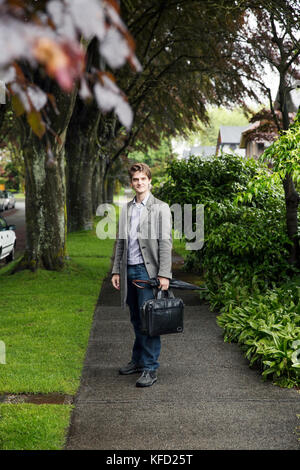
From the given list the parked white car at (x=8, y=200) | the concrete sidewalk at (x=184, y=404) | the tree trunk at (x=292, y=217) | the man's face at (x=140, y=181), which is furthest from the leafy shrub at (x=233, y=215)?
the parked white car at (x=8, y=200)

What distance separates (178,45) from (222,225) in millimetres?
11035

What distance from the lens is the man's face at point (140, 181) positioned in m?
5.18

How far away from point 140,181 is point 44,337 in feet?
9.67

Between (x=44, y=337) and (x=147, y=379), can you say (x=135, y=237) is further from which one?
(x=44, y=337)

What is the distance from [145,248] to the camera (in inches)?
209

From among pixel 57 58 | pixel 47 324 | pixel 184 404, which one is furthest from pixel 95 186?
pixel 57 58

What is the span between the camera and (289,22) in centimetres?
990

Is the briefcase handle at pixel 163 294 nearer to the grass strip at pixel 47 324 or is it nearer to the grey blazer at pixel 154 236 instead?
the grey blazer at pixel 154 236

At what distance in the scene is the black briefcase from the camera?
509 cm

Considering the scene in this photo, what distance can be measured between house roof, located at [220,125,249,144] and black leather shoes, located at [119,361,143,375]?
A: 2901 inches

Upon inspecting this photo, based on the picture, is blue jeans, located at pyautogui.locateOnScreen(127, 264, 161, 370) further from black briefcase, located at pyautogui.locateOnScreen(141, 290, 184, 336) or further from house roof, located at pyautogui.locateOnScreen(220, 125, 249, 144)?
house roof, located at pyautogui.locateOnScreen(220, 125, 249, 144)

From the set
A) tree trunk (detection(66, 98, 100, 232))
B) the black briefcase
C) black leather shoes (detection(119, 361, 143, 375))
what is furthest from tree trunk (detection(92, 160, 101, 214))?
the black briefcase

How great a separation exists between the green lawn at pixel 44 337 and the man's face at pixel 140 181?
1.99m
